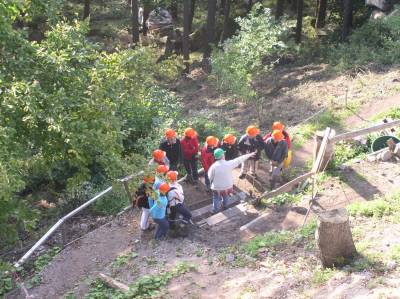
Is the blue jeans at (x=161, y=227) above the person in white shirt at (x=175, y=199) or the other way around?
the other way around

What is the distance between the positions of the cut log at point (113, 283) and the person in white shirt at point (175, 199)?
6.48 ft

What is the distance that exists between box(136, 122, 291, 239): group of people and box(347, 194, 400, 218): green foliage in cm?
248

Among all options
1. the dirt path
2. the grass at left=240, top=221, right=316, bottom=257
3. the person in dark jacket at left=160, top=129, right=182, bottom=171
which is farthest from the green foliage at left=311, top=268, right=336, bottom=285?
the person in dark jacket at left=160, top=129, right=182, bottom=171

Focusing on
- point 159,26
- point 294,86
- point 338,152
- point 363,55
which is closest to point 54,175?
point 338,152

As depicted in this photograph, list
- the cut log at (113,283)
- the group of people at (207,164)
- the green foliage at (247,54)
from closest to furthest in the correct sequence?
the cut log at (113,283) < the group of people at (207,164) < the green foliage at (247,54)

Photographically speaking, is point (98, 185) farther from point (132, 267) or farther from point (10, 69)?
point (10, 69)

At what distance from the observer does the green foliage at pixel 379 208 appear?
1009cm

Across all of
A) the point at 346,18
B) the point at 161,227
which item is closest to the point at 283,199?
the point at 161,227

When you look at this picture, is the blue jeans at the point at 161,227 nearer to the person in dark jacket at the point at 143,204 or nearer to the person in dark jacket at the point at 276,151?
the person in dark jacket at the point at 143,204

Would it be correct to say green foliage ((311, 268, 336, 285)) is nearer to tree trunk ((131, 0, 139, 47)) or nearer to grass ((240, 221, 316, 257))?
grass ((240, 221, 316, 257))

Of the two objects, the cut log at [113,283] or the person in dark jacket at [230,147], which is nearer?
the cut log at [113,283]

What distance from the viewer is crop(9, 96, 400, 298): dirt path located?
32.8 feet

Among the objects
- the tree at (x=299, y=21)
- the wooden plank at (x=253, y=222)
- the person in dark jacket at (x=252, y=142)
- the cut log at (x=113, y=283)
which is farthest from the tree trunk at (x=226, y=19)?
the cut log at (x=113, y=283)

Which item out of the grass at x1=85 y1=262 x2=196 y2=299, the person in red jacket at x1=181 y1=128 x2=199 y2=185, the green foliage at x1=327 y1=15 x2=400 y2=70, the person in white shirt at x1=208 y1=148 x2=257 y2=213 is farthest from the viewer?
the green foliage at x1=327 y1=15 x2=400 y2=70
